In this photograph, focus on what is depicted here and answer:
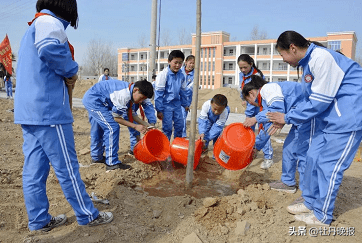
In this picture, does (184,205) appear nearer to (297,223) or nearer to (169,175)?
(297,223)

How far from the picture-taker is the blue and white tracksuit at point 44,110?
2160 millimetres

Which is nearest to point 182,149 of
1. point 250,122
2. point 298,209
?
point 250,122

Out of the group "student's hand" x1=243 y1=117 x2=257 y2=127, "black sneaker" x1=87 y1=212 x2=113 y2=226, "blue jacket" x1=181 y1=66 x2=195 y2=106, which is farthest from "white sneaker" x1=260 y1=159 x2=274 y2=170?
"black sneaker" x1=87 y1=212 x2=113 y2=226

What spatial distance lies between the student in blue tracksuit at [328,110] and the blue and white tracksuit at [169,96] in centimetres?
278

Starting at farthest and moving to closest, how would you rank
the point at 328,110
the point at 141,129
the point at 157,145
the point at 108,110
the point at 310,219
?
the point at 157,145, the point at 108,110, the point at 141,129, the point at 310,219, the point at 328,110

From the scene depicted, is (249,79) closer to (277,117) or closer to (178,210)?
(277,117)

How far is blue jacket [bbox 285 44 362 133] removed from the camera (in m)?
2.40

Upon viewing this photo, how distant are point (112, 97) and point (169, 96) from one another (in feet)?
4.38

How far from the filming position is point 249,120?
3828 millimetres

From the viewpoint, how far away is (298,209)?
2.83m

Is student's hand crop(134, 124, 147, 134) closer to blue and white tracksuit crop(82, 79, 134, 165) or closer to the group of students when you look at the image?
blue and white tracksuit crop(82, 79, 134, 165)

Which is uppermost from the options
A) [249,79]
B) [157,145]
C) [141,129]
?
[249,79]

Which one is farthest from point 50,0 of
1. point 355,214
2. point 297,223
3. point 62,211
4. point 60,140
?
point 355,214

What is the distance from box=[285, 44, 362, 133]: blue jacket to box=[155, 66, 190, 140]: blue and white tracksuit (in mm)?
3026
